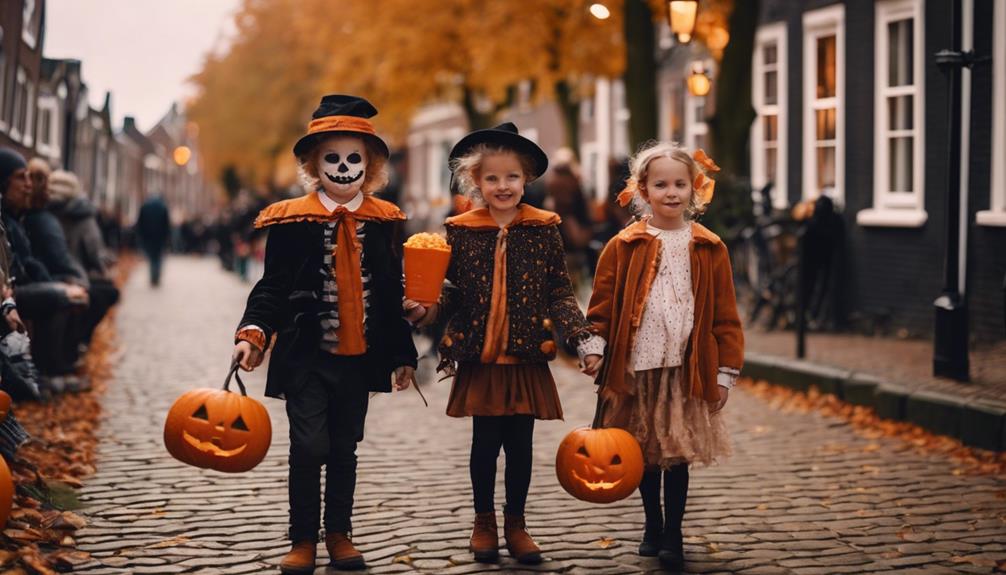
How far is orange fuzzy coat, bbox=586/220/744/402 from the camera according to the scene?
235 inches

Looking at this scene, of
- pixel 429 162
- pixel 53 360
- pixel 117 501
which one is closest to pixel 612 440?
pixel 117 501

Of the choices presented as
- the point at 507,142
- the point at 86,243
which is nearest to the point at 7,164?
the point at 86,243

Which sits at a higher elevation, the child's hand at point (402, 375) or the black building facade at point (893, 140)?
the black building facade at point (893, 140)

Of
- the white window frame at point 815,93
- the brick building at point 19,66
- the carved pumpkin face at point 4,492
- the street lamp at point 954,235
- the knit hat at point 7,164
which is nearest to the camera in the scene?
the carved pumpkin face at point 4,492

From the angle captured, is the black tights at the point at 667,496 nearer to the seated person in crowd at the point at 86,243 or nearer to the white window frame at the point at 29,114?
the seated person in crowd at the point at 86,243

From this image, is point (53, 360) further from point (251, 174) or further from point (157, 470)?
point (251, 174)

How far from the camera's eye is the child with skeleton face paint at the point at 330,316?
5832 mm

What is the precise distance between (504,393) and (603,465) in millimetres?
518

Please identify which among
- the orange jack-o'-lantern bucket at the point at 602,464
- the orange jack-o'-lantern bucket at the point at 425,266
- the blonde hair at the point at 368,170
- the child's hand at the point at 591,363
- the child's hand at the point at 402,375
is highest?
the blonde hair at the point at 368,170

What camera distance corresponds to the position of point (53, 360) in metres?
11.0

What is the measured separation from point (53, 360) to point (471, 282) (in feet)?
19.4

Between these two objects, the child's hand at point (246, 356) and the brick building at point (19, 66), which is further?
the brick building at point (19, 66)

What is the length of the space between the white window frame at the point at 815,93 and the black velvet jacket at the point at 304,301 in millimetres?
12118

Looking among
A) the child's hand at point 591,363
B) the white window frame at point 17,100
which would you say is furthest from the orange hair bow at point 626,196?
the white window frame at point 17,100
